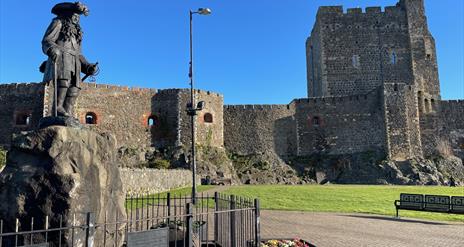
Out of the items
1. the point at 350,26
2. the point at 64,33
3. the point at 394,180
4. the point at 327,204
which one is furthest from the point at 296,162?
the point at 64,33

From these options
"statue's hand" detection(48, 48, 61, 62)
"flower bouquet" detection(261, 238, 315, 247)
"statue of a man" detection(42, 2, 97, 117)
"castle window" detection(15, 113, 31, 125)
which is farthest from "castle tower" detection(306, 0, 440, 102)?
"statue's hand" detection(48, 48, 61, 62)

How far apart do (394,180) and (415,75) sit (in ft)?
43.1

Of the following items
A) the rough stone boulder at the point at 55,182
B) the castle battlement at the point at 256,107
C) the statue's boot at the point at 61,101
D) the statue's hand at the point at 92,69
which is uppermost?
the castle battlement at the point at 256,107

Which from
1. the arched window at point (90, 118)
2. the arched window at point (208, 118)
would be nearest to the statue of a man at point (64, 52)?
the arched window at point (90, 118)

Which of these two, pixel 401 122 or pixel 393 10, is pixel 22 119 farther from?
pixel 393 10

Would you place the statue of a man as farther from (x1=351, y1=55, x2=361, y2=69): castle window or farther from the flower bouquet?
(x1=351, y1=55, x2=361, y2=69): castle window

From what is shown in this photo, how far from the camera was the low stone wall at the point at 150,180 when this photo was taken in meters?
18.7

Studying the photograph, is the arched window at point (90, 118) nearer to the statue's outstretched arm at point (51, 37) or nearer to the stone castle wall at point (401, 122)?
the stone castle wall at point (401, 122)

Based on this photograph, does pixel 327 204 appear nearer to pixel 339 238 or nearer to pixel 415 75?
pixel 339 238

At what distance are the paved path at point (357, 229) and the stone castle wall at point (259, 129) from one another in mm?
22505

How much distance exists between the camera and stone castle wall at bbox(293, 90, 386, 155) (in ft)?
120

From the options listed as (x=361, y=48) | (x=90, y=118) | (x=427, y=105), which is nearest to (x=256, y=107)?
(x=361, y=48)

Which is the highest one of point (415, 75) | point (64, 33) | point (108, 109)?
point (415, 75)

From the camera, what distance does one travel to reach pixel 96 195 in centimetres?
588
